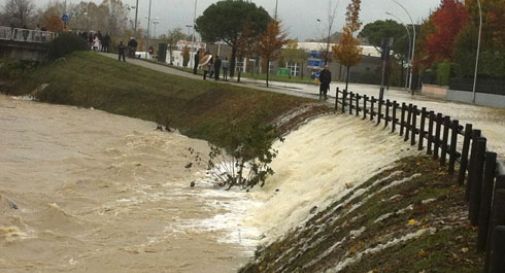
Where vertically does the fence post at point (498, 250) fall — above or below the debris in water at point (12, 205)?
above

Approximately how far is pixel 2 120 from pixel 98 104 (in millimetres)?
10637

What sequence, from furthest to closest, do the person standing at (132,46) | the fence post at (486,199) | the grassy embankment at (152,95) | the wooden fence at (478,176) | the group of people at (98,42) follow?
the group of people at (98,42)
the person standing at (132,46)
the grassy embankment at (152,95)
the fence post at (486,199)
the wooden fence at (478,176)

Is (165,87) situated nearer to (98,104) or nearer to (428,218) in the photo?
(98,104)

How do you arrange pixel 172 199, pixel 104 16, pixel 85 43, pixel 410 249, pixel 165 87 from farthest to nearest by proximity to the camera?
pixel 104 16 → pixel 85 43 → pixel 165 87 → pixel 172 199 → pixel 410 249

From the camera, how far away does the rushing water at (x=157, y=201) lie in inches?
470

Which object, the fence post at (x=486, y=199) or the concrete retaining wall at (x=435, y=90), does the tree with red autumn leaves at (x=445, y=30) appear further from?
the fence post at (x=486, y=199)

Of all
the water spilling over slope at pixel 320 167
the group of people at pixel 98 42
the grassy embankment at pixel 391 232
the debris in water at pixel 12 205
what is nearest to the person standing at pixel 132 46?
the group of people at pixel 98 42

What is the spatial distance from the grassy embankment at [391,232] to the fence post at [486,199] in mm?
153

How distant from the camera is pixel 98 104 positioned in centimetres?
4494

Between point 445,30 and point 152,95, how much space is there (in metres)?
33.4

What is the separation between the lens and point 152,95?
42.5 metres

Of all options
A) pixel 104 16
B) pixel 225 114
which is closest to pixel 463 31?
pixel 225 114

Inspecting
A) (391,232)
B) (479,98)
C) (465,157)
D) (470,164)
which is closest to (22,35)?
(479,98)

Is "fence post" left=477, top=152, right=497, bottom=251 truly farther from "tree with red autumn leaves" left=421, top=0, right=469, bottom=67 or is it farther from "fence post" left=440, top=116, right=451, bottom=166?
"tree with red autumn leaves" left=421, top=0, right=469, bottom=67
